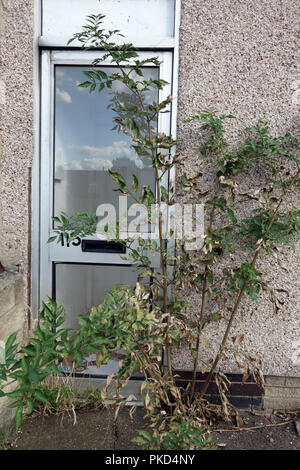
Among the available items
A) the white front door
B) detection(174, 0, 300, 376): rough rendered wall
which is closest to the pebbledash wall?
detection(174, 0, 300, 376): rough rendered wall

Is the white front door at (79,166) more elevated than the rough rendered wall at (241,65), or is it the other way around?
the rough rendered wall at (241,65)

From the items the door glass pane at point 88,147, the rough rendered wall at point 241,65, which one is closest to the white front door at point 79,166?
the door glass pane at point 88,147

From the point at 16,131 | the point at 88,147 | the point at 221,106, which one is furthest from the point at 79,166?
the point at 221,106

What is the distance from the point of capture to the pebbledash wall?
8.30ft

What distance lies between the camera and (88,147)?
2.82 meters

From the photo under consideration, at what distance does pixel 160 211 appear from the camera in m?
2.22

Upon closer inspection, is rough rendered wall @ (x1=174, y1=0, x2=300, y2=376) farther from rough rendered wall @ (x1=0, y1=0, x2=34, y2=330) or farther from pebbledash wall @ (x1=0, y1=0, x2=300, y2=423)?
rough rendered wall @ (x1=0, y1=0, x2=34, y2=330)

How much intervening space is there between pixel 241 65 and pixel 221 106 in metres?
0.30

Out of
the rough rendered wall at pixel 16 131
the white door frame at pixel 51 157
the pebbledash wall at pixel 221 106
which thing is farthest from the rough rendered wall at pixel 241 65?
the rough rendered wall at pixel 16 131

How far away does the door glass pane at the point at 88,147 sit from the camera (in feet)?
9.11

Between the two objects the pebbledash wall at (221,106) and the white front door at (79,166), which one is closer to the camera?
the pebbledash wall at (221,106)

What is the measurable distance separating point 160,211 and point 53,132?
1.15 meters

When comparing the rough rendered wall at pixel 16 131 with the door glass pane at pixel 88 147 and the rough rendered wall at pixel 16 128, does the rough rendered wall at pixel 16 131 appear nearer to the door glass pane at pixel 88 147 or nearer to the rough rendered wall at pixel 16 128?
the rough rendered wall at pixel 16 128

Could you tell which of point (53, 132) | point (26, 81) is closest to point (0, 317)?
point (53, 132)
